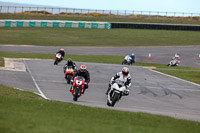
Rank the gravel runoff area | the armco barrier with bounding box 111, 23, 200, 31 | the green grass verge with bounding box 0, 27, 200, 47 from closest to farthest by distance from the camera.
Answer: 1. the gravel runoff area
2. the green grass verge with bounding box 0, 27, 200, 47
3. the armco barrier with bounding box 111, 23, 200, 31

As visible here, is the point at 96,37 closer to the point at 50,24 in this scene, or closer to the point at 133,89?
the point at 50,24

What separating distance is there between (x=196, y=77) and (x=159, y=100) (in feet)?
38.7

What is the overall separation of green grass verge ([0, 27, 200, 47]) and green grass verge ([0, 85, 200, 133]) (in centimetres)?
4695

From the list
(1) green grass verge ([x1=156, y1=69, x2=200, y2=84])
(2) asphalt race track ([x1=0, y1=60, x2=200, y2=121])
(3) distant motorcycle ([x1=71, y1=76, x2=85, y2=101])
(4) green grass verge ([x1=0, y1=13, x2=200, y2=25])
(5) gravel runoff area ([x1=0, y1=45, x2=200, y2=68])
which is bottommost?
(5) gravel runoff area ([x1=0, y1=45, x2=200, y2=68])

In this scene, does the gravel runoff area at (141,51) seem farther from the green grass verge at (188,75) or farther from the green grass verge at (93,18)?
the green grass verge at (93,18)

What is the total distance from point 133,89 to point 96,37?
46628mm

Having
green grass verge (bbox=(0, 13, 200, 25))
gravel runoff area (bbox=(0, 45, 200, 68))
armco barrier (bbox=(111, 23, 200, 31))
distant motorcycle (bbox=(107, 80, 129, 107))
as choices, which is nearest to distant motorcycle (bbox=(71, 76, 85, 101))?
distant motorcycle (bbox=(107, 80, 129, 107))

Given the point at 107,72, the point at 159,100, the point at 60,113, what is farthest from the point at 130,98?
the point at 107,72

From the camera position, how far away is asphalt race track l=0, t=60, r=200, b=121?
57.2 ft

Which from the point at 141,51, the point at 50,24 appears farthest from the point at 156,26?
the point at 141,51

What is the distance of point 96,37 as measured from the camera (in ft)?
227

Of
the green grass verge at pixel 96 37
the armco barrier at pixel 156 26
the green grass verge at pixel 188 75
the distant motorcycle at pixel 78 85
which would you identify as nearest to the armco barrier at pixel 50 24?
the green grass verge at pixel 96 37

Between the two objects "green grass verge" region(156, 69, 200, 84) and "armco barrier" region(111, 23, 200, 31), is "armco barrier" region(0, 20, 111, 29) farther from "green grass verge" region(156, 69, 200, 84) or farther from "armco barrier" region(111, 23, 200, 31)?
"green grass verge" region(156, 69, 200, 84)

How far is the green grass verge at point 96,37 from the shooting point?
206 feet
